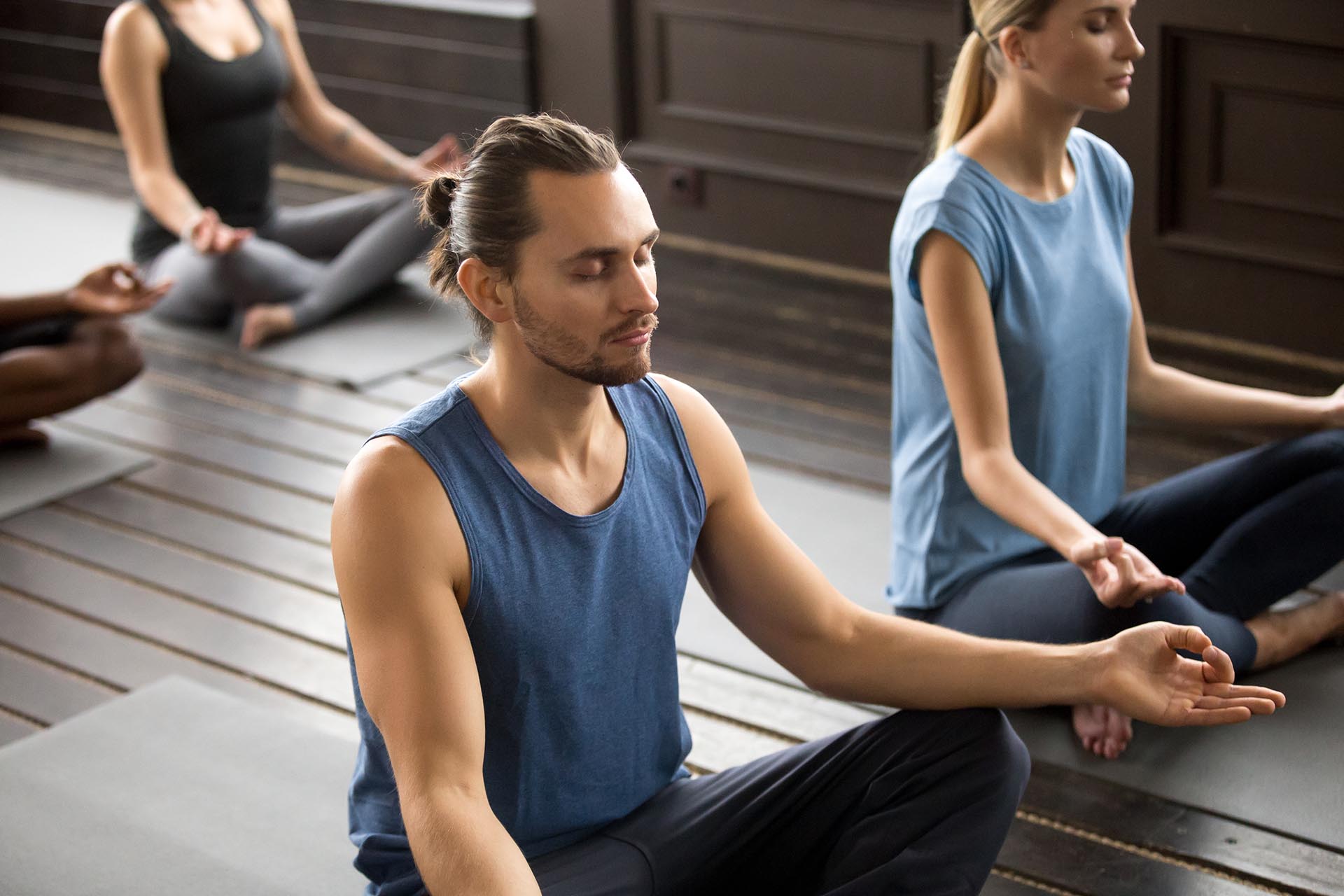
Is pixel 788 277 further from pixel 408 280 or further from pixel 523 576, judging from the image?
pixel 523 576

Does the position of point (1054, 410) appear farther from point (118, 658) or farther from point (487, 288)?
point (118, 658)

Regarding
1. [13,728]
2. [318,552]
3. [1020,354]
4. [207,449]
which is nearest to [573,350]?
[1020,354]

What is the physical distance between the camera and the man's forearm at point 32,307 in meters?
3.22

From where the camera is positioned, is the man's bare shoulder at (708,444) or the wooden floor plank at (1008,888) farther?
the wooden floor plank at (1008,888)

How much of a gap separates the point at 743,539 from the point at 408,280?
2798mm

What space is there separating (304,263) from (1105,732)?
2.58 m

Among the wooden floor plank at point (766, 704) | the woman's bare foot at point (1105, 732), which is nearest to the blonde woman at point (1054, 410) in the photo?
the woman's bare foot at point (1105, 732)

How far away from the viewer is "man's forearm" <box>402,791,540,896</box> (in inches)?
53.2

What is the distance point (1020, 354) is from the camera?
216cm

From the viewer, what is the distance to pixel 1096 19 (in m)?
2.05

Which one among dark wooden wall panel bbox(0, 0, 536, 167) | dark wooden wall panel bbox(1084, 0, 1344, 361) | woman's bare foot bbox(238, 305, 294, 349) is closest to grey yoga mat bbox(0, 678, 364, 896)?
woman's bare foot bbox(238, 305, 294, 349)

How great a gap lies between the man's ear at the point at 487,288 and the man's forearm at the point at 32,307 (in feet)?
6.65

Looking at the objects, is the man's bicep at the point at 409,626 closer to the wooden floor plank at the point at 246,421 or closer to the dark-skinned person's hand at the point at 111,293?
the wooden floor plank at the point at 246,421

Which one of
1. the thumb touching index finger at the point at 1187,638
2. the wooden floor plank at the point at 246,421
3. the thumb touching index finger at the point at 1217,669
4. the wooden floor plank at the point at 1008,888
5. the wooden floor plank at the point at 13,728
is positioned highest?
the thumb touching index finger at the point at 1187,638
